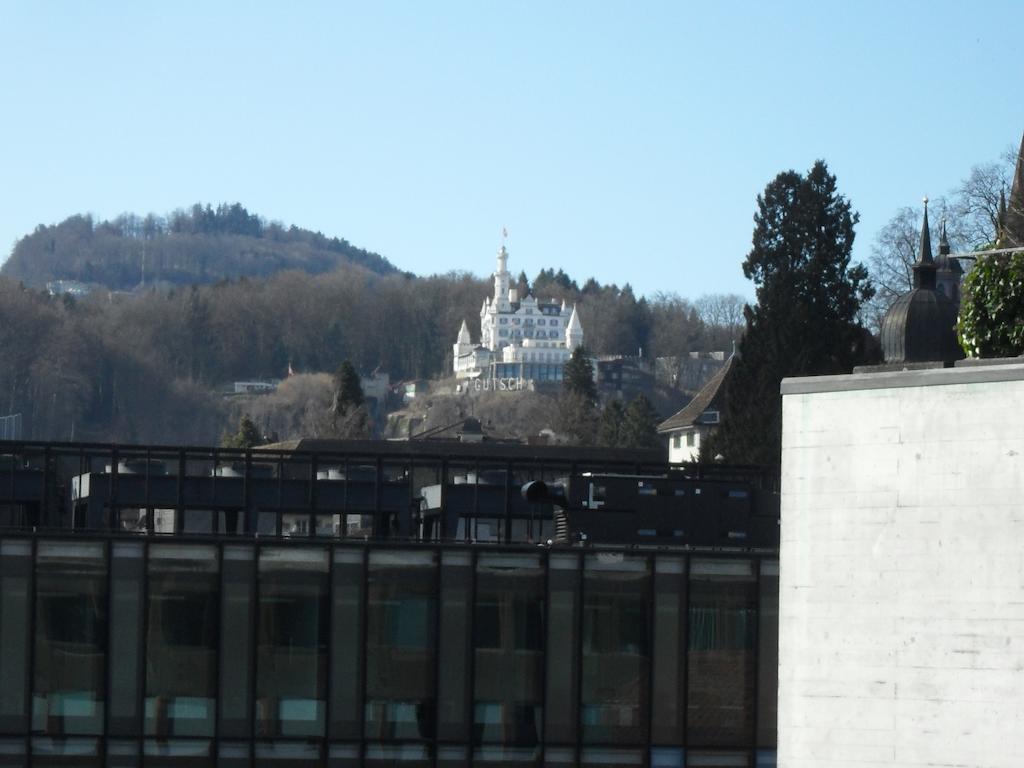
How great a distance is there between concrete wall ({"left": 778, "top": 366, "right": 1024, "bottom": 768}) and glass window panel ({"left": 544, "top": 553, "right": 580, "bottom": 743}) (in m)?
7.23

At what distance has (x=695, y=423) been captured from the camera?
119938mm

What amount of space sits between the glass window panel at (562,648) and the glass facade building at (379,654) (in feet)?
0.09

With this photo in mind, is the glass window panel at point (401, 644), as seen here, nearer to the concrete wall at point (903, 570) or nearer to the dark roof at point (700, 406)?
the concrete wall at point (903, 570)

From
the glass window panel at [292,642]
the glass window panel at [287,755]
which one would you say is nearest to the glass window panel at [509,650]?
the glass window panel at [292,642]

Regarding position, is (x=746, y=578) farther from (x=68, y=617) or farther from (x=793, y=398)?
(x=68, y=617)

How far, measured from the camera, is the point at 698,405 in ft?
403

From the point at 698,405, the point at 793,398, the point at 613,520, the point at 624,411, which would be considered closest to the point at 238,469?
the point at 613,520

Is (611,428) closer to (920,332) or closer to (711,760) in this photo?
(711,760)

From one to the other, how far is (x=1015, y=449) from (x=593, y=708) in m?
10.6

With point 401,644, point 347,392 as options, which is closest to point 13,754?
point 401,644

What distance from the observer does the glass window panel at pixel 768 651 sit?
101ft

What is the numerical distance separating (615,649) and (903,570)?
8858 mm

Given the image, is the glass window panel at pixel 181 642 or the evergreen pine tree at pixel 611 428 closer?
the glass window panel at pixel 181 642

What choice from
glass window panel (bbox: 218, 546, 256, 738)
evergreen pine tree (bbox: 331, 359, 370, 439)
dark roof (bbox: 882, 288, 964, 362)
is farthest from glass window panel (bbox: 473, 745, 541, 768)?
evergreen pine tree (bbox: 331, 359, 370, 439)
